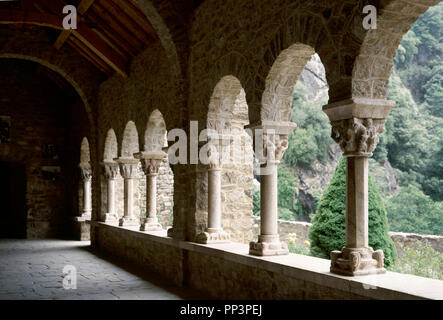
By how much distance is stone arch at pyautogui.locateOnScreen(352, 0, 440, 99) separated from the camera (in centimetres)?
296

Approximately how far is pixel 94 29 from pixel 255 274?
17.9ft

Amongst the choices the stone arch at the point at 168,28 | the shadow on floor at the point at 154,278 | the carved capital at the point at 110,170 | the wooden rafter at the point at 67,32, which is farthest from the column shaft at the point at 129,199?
the stone arch at the point at 168,28

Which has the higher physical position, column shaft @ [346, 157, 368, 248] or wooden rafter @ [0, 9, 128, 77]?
wooden rafter @ [0, 9, 128, 77]

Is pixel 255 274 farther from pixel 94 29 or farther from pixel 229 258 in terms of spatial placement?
pixel 94 29

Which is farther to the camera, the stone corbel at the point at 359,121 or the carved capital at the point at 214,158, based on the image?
the carved capital at the point at 214,158

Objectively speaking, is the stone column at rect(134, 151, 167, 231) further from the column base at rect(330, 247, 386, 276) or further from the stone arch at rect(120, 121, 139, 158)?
the column base at rect(330, 247, 386, 276)

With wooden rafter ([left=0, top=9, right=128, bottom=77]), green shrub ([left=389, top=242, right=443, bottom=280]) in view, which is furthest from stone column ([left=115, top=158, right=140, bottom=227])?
green shrub ([left=389, top=242, right=443, bottom=280])

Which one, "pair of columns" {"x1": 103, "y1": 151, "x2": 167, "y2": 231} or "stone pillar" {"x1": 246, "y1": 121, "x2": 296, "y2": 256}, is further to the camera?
"pair of columns" {"x1": 103, "y1": 151, "x2": 167, "y2": 231}

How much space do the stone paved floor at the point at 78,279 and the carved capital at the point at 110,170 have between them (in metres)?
1.55

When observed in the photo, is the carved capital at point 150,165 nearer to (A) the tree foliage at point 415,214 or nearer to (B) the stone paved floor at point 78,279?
(B) the stone paved floor at point 78,279

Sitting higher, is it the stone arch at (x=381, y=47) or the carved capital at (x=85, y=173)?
the stone arch at (x=381, y=47)

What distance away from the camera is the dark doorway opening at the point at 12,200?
1310 centimetres

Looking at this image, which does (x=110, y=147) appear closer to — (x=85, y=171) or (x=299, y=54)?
(x=85, y=171)

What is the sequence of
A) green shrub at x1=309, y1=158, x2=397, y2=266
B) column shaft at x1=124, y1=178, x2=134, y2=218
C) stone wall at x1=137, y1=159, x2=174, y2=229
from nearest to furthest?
1. green shrub at x1=309, y1=158, x2=397, y2=266
2. column shaft at x1=124, y1=178, x2=134, y2=218
3. stone wall at x1=137, y1=159, x2=174, y2=229
